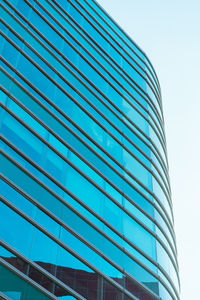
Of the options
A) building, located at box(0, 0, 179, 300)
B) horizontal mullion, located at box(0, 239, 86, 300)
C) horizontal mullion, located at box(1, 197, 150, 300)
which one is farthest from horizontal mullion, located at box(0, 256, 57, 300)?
Result: horizontal mullion, located at box(1, 197, 150, 300)

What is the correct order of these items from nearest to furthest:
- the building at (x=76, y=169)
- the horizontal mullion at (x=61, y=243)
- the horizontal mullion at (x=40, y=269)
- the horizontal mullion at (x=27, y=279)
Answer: the horizontal mullion at (x=27, y=279)
the horizontal mullion at (x=40, y=269)
the horizontal mullion at (x=61, y=243)
the building at (x=76, y=169)

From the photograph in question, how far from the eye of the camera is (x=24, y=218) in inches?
572

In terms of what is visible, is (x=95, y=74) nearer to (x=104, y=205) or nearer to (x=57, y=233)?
(x=104, y=205)

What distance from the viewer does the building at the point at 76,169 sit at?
14.6 meters

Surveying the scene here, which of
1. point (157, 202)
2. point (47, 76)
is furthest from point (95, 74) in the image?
point (157, 202)

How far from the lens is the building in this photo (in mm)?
14586

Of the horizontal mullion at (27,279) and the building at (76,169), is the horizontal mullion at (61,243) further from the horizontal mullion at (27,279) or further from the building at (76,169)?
the horizontal mullion at (27,279)

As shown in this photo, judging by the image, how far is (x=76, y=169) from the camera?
58.9ft

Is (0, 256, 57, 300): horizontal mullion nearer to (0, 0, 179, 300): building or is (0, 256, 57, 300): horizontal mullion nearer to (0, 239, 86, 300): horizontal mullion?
(0, 0, 179, 300): building

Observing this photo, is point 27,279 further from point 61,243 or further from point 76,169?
point 76,169

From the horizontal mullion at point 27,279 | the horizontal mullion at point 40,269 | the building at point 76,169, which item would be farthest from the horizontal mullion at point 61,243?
the horizontal mullion at point 27,279

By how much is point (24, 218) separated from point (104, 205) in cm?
444

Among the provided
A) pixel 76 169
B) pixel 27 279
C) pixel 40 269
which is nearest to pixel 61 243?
pixel 40 269

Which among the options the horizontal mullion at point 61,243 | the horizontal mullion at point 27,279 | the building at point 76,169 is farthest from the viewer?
the building at point 76,169
